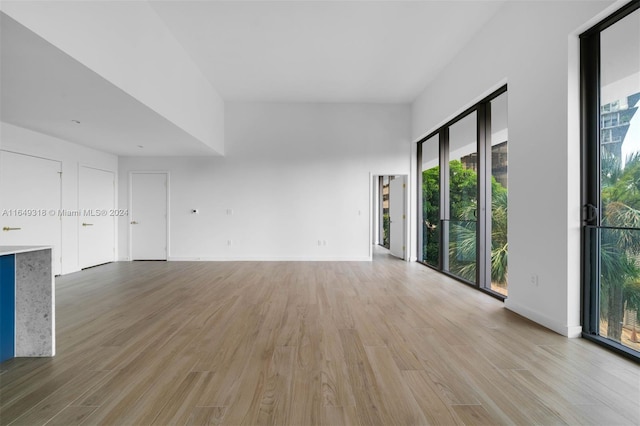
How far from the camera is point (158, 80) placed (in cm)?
397

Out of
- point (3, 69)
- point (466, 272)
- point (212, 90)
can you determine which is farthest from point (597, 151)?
point (212, 90)

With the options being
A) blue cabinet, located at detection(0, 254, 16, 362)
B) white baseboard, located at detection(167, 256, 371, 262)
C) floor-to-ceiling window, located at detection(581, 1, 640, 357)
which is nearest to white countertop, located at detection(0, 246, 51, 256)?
blue cabinet, located at detection(0, 254, 16, 362)

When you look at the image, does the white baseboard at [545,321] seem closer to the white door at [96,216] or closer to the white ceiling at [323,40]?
the white ceiling at [323,40]

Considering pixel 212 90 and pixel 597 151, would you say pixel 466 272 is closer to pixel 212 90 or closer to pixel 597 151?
pixel 597 151

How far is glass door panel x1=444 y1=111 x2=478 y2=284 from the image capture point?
452cm

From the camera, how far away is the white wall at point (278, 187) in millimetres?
7152

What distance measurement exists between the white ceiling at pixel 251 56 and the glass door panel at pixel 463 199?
1.37m

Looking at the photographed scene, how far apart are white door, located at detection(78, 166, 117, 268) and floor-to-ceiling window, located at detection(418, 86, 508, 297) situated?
24.1ft

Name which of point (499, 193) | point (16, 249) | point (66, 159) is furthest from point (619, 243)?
point (66, 159)

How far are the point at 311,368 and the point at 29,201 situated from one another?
5.70 metres

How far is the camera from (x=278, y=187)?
23.5ft

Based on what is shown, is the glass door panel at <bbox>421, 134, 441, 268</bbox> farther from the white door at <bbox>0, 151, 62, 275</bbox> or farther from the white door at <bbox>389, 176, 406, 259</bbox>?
the white door at <bbox>0, 151, 62, 275</bbox>

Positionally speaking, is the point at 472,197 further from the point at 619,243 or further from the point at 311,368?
the point at 311,368

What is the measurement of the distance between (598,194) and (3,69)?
5.68 meters
